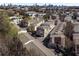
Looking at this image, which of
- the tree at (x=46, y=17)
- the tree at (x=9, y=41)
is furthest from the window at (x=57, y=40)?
the tree at (x=9, y=41)

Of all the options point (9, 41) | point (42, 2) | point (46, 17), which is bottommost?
point (9, 41)

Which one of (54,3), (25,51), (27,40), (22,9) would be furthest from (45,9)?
(25,51)

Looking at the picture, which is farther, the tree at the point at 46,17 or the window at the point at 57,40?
the tree at the point at 46,17

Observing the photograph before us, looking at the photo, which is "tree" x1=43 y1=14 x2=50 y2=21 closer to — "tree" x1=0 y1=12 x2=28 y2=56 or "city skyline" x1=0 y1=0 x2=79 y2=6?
"city skyline" x1=0 y1=0 x2=79 y2=6

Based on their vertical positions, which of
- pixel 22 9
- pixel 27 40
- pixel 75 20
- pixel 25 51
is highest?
pixel 22 9

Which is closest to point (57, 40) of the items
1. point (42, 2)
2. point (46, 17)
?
point (46, 17)

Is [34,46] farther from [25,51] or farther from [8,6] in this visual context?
[8,6]

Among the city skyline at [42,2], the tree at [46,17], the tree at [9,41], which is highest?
the city skyline at [42,2]

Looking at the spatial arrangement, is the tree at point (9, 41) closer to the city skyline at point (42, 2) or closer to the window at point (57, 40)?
the city skyline at point (42, 2)

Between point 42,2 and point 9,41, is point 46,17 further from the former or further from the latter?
point 9,41

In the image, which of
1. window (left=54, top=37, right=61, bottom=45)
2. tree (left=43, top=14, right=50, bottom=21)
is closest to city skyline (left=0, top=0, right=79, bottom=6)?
tree (left=43, top=14, right=50, bottom=21)

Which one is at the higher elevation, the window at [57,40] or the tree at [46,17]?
the tree at [46,17]
